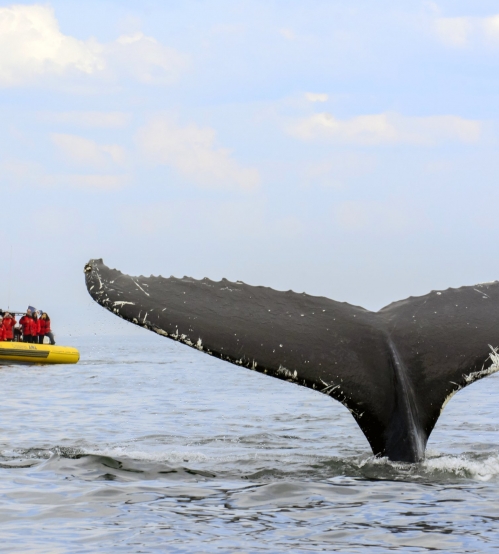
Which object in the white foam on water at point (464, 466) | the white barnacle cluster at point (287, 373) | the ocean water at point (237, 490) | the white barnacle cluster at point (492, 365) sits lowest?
the ocean water at point (237, 490)

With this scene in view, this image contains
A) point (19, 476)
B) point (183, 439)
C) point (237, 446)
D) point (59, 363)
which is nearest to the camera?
point (19, 476)

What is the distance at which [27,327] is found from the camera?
33.2 meters

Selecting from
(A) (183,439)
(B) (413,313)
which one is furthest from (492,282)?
(A) (183,439)

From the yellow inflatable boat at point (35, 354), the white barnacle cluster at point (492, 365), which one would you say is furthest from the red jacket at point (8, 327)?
the white barnacle cluster at point (492, 365)

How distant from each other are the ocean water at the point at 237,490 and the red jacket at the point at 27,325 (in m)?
21.5

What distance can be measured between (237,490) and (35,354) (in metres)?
24.5

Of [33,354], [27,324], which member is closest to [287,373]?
[33,354]

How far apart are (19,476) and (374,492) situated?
2.92 meters

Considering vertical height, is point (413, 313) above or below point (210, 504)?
above

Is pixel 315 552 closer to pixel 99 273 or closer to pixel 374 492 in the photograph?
pixel 374 492

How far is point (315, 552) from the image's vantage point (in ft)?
15.8

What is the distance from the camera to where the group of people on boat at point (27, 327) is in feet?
103

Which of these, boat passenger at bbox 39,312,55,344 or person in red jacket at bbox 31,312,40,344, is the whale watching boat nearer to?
person in red jacket at bbox 31,312,40,344

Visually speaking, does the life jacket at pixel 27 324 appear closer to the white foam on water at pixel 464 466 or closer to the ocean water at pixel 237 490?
the ocean water at pixel 237 490
